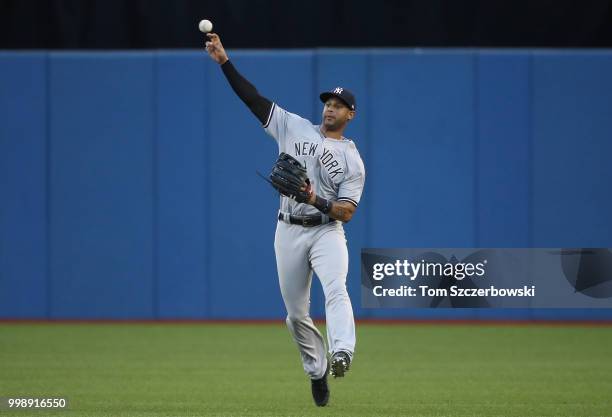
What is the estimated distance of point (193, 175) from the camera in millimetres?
13969

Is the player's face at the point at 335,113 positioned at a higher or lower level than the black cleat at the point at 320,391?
higher

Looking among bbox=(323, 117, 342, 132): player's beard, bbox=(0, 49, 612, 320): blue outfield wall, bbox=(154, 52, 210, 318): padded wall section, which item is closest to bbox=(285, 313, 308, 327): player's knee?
bbox=(323, 117, 342, 132): player's beard

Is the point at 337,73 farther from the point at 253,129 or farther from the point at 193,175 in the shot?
the point at 193,175

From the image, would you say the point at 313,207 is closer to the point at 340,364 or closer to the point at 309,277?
the point at 309,277

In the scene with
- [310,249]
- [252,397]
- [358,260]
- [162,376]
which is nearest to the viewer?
[310,249]

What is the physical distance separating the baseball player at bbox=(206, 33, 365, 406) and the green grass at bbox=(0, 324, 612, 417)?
477 millimetres

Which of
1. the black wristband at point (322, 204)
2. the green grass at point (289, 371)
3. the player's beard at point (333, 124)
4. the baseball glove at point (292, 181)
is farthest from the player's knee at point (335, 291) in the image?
the player's beard at point (333, 124)

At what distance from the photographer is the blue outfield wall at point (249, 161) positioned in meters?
13.9

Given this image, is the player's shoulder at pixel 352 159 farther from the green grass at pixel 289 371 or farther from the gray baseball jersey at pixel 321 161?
the green grass at pixel 289 371

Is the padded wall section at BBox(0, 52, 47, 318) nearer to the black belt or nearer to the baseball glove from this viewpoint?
the black belt

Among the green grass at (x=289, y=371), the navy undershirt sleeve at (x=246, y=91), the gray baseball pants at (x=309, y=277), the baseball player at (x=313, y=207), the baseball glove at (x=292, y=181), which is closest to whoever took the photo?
the baseball glove at (x=292, y=181)

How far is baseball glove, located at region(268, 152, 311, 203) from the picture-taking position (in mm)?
7246

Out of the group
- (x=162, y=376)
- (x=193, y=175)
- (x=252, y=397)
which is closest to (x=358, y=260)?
(x=193, y=175)

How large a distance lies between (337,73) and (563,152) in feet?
9.07
